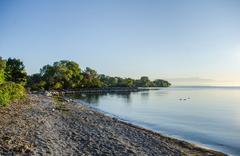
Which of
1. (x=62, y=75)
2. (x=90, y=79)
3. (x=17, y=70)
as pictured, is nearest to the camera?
(x=17, y=70)

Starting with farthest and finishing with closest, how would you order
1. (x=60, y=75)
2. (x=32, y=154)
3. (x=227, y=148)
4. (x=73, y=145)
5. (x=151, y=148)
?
(x=60, y=75), (x=227, y=148), (x=151, y=148), (x=73, y=145), (x=32, y=154)

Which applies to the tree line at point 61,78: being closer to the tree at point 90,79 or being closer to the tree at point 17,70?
the tree at point 90,79

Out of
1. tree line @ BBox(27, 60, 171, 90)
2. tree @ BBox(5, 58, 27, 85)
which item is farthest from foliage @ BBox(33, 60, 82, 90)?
tree @ BBox(5, 58, 27, 85)

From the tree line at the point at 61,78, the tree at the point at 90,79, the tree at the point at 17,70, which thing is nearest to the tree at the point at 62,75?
the tree line at the point at 61,78

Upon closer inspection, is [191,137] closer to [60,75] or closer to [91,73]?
[60,75]

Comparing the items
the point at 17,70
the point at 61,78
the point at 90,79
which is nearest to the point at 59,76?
the point at 61,78

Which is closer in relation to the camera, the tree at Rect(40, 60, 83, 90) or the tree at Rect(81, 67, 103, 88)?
the tree at Rect(40, 60, 83, 90)

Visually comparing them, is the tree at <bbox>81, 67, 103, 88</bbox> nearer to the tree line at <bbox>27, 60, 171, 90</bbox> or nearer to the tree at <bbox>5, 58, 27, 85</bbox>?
the tree line at <bbox>27, 60, 171, 90</bbox>

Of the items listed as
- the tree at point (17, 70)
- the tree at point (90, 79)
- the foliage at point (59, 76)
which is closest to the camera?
the tree at point (17, 70)

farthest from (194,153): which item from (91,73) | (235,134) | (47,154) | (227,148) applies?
(91,73)

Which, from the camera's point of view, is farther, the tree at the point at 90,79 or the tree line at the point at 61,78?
the tree at the point at 90,79

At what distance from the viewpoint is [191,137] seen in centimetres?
2888

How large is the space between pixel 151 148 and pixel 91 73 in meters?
153

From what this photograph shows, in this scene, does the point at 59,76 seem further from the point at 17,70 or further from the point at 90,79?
the point at 17,70
